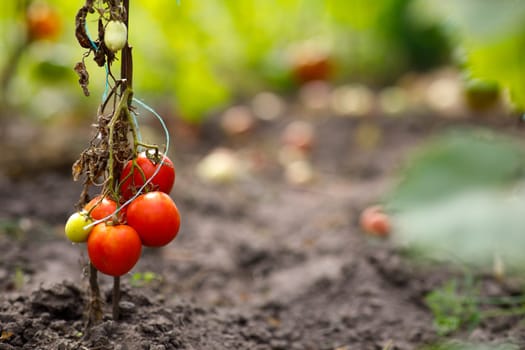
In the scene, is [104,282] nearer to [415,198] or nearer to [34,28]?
[415,198]

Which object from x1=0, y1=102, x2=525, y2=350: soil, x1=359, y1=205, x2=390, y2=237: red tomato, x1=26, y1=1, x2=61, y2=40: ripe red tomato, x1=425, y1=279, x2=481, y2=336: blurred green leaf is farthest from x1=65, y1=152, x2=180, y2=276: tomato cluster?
x1=26, y1=1, x2=61, y2=40: ripe red tomato

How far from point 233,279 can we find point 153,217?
1230 mm

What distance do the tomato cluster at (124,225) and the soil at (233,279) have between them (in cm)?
26

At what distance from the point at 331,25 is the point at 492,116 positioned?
80.1 inches

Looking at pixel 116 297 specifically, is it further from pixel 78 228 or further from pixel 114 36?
pixel 114 36

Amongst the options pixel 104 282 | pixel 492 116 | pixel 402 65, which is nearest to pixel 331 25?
pixel 402 65

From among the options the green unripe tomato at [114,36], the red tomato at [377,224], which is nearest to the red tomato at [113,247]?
the green unripe tomato at [114,36]

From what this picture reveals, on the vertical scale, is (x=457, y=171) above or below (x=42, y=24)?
below

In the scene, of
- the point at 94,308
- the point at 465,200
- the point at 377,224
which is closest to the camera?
the point at 465,200

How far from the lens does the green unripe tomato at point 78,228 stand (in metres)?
1.45

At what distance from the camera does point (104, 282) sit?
2.13 m

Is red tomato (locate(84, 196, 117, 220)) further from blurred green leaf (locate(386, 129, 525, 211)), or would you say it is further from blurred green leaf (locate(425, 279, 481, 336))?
blurred green leaf (locate(425, 279, 481, 336))

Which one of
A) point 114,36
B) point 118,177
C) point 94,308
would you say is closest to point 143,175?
point 118,177

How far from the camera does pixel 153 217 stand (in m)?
1.44
